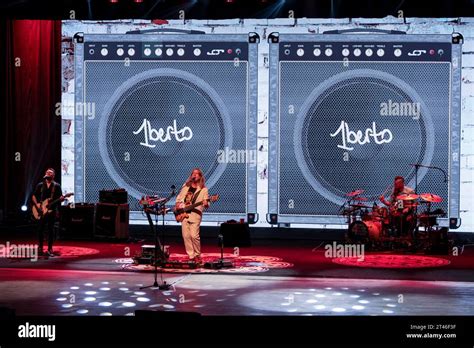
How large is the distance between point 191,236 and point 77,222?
13.3 feet

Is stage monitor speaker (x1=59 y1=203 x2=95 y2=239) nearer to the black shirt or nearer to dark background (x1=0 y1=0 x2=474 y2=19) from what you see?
the black shirt

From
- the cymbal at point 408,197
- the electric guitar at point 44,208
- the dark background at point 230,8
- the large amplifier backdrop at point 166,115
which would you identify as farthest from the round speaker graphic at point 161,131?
the cymbal at point 408,197

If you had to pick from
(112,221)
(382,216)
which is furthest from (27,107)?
(382,216)

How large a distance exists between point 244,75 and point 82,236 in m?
4.02

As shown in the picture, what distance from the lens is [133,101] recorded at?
14617 mm

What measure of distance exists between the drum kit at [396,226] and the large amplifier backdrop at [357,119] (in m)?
1.46

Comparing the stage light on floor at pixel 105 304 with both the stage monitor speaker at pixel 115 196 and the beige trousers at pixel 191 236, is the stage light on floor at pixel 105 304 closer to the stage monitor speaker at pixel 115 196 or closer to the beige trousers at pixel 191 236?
the beige trousers at pixel 191 236

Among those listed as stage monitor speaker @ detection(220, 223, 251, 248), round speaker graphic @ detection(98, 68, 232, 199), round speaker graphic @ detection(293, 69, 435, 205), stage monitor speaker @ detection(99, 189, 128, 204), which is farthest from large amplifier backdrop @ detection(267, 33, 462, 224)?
stage monitor speaker @ detection(99, 189, 128, 204)

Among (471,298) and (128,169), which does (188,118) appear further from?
(471,298)

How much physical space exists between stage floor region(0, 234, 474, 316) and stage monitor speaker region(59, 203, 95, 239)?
4.24 feet

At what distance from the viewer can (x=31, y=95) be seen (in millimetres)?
14836

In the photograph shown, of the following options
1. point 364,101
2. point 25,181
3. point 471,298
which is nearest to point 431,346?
point 471,298

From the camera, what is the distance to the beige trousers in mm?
10664

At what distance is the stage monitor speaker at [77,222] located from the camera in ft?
46.2
